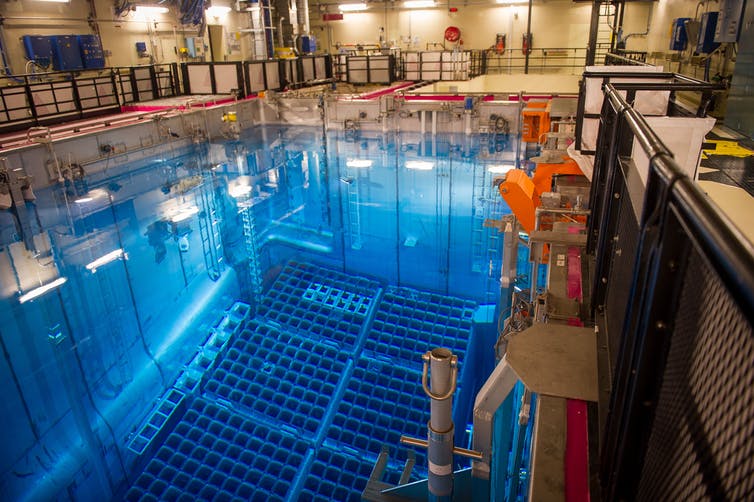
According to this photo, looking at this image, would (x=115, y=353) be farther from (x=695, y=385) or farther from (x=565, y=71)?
(x=565, y=71)

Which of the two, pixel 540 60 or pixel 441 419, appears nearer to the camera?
pixel 441 419

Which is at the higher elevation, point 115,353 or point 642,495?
point 642,495

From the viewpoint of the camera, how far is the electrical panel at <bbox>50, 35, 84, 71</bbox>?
12656 millimetres

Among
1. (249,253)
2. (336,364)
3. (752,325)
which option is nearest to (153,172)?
(249,253)

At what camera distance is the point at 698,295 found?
1.01 metres

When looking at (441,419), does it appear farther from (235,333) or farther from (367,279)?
(367,279)

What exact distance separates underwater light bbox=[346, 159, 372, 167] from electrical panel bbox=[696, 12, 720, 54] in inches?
249

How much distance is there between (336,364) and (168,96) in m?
13.5

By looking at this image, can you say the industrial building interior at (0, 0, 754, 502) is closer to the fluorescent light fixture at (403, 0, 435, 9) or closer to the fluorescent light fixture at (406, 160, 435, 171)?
the fluorescent light fixture at (406, 160, 435, 171)

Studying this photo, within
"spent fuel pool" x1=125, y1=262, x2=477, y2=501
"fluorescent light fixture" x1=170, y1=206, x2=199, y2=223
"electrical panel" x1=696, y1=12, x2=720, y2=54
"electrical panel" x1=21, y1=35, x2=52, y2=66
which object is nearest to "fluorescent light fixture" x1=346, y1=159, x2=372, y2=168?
"fluorescent light fixture" x1=170, y1=206, x2=199, y2=223

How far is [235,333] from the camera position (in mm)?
5883

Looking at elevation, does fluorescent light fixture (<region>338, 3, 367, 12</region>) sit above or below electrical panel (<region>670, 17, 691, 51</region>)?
above

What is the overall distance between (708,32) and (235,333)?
26.9ft

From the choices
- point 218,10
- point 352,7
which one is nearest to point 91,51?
point 218,10
